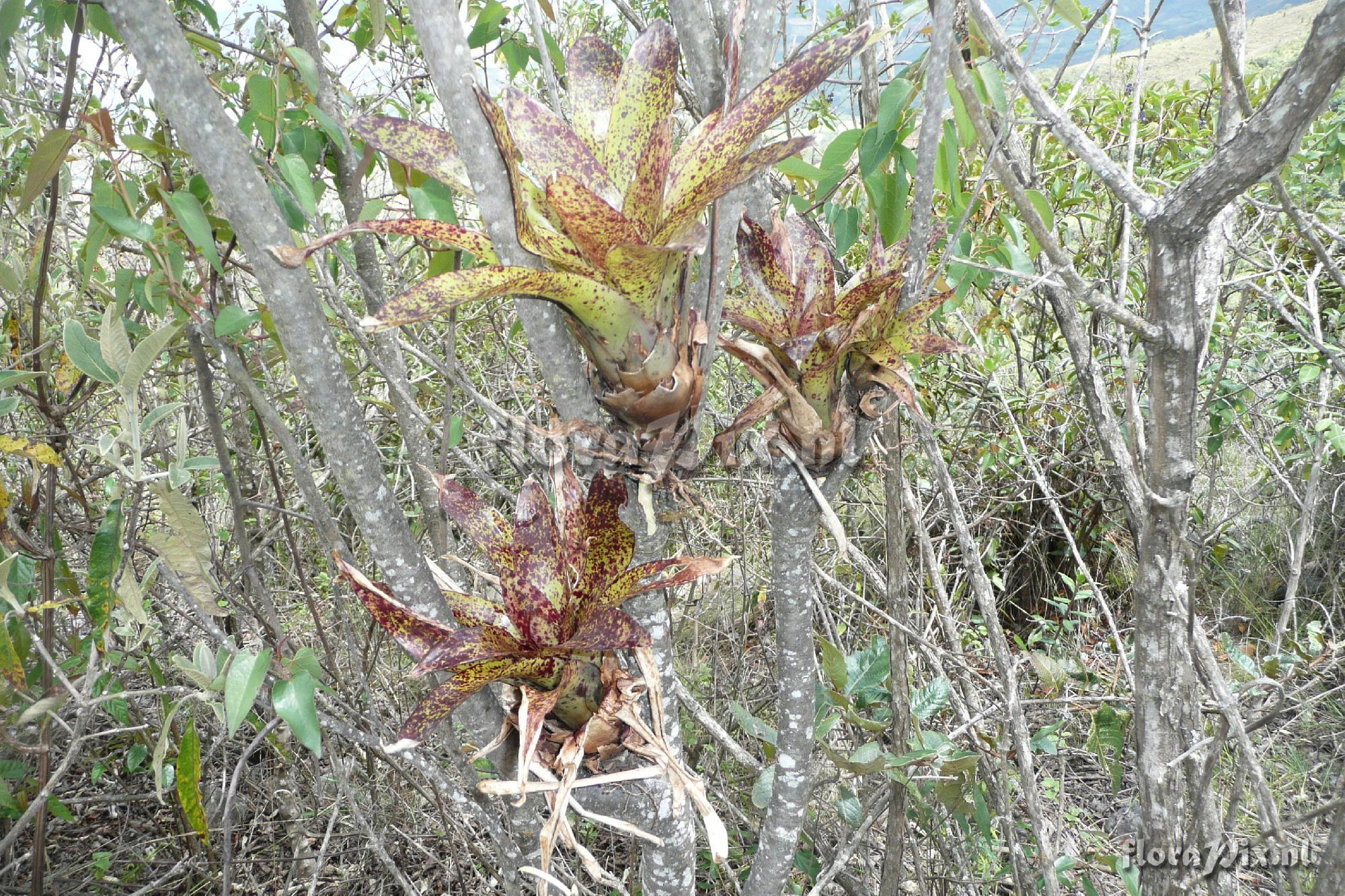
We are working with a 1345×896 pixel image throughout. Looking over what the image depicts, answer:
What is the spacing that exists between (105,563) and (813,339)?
36.6 inches

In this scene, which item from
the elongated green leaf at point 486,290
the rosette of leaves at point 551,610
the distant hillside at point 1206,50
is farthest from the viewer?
the distant hillside at point 1206,50

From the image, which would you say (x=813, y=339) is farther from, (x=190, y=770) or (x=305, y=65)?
(x=190, y=770)

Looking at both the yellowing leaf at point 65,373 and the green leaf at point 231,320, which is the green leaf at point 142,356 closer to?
the green leaf at point 231,320

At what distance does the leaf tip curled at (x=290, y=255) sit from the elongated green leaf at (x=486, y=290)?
0.36ft

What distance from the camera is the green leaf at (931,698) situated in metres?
1.37

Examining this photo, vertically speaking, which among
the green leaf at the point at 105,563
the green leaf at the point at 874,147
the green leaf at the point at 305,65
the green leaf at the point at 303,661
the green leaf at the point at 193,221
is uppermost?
the green leaf at the point at 305,65

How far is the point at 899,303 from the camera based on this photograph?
2.43ft

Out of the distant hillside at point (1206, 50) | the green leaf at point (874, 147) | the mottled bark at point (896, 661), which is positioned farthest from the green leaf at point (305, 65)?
the distant hillside at point (1206, 50)

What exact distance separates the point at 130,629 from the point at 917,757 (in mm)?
1278

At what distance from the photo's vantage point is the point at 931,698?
1385 millimetres

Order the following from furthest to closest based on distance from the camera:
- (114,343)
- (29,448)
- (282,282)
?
1. (29,448)
2. (114,343)
3. (282,282)

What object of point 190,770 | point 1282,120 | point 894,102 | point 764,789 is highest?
point 894,102

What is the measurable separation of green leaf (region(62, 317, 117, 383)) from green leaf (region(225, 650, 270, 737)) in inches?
14.9

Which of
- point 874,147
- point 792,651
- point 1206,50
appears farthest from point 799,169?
point 1206,50
